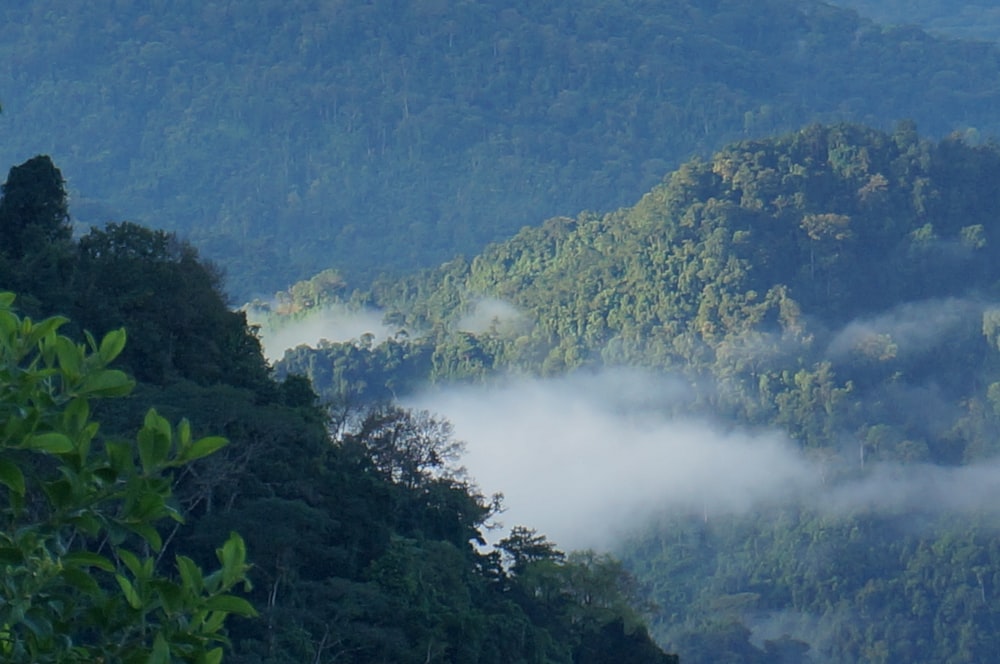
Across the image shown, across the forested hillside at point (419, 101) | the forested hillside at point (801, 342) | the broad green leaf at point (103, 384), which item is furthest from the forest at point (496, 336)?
the forested hillside at point (419, 101)

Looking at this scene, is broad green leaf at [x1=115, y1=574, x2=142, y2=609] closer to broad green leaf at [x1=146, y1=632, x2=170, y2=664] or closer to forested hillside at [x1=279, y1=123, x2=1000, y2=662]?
broad green leaf at [x1=146, y1=632, x2=170, y2=664]

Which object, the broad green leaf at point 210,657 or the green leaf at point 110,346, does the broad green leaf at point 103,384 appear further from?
the broad green leaf at point 210,657

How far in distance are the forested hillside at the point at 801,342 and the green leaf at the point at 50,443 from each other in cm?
6769

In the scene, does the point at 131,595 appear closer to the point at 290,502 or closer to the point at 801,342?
the point at 290,502

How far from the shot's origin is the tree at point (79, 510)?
218 inches

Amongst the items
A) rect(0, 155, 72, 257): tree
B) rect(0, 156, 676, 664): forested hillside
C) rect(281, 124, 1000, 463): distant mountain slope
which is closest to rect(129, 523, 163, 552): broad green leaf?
rect(0, 156, 676, 664): forested hillside

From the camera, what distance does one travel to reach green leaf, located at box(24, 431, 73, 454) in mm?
5434

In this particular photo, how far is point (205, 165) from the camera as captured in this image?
162000 millimetres

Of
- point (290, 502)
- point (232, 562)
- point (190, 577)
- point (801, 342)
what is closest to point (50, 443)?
point (190, 577)

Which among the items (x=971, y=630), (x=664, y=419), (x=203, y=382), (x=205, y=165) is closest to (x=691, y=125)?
(x=205, y=165)

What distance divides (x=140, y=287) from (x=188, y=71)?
14911cm

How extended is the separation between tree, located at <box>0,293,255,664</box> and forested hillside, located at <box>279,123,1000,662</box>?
67245mm

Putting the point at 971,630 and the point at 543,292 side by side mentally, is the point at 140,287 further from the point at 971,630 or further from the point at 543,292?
the point at 543,292

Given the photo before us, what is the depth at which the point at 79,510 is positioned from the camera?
5734mm
